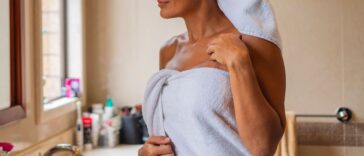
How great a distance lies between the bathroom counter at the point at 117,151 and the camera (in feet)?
6.04

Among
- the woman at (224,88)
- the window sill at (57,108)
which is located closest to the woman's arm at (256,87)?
the woman at (224,88)

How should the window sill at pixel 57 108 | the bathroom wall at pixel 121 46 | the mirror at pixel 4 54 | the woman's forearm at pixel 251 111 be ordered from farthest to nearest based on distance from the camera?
the bathroom wall at pixel 121 46 → the window sill at pixel 57 108 → the mirror at pixel 4 54 → the woman's forearm at pixel 251 111

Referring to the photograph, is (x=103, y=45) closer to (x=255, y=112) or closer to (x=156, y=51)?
(x=156, y=51)

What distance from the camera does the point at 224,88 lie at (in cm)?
64

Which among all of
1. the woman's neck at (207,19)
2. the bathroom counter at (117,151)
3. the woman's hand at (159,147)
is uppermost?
the woman's neck at (207,19)

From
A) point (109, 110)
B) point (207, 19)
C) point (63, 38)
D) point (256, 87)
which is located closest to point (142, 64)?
point (109, 110)

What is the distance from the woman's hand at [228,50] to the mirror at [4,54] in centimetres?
91

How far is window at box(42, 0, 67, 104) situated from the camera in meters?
1.88

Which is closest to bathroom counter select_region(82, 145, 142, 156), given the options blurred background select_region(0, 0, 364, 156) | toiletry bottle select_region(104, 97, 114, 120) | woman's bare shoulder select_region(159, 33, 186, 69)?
blurred background select_region(0, 0, 364, 156)

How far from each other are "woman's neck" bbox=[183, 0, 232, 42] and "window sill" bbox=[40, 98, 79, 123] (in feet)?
3.42

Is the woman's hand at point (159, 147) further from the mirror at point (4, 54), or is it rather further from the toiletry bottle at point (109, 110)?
the toiletry bottle at point (109, 110)

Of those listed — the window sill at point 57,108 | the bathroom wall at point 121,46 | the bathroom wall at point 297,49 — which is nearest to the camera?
the window sill at point 57,108

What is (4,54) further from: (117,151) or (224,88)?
(224,88)

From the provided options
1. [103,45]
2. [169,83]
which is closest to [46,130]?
[103,45]
